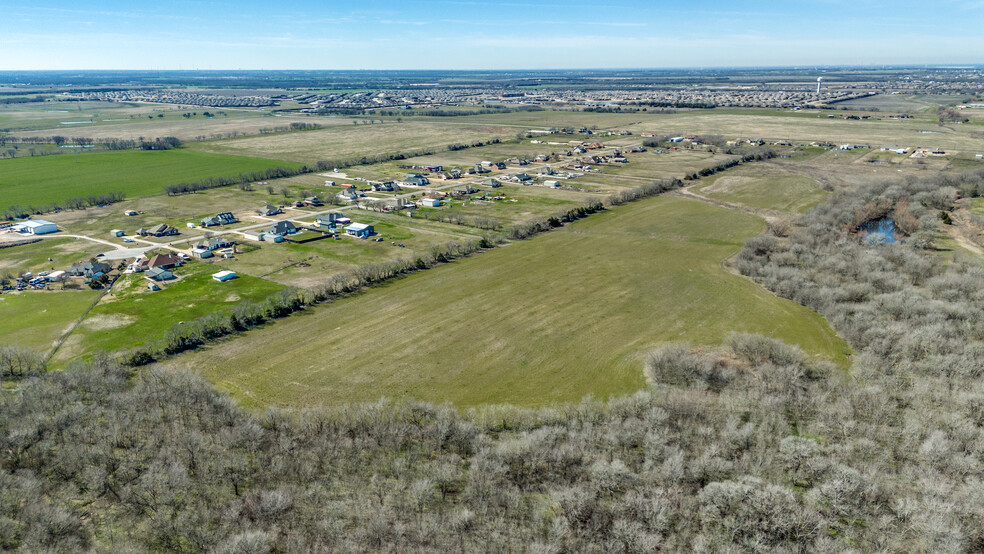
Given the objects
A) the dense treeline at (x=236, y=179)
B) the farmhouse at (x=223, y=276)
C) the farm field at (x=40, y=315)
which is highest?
the dense treeline at (x=236, y=179)

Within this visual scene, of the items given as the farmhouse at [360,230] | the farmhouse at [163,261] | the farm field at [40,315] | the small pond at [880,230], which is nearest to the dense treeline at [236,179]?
the farmhouse at [163,261]

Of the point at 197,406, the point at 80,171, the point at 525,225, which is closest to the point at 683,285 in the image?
the point at 525,225

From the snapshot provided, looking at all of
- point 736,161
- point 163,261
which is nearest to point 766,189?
point 736,161

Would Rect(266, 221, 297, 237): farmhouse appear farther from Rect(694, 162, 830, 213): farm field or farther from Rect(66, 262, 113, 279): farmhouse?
Rect(694, 162, 830, 213): farm field

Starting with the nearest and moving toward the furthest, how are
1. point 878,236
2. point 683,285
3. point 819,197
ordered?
point 683,285, point 878,236, point 819,197

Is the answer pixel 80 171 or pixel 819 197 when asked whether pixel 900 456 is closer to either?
pixel 819 197

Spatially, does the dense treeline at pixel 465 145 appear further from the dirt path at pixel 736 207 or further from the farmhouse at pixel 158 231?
the farmhouse at pixel 158 231
